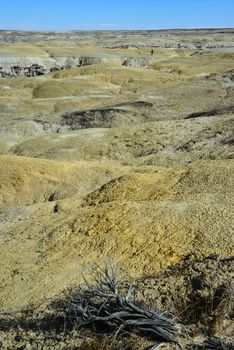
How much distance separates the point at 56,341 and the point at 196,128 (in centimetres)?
1378

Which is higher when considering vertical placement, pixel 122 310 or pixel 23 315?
pixel 122 310

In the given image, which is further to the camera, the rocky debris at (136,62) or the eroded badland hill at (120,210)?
the rocky debris at (136,62)

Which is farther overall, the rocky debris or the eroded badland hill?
the rocky debris

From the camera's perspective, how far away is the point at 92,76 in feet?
124

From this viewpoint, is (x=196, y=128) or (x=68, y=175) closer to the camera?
(x=68, y=175)

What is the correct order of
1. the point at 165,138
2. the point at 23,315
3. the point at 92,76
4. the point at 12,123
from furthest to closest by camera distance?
the point at 92,76 → the point at 12,123 → the point at 165,138 → the point at 23,315

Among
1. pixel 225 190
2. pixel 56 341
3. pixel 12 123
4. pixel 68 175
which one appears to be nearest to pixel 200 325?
pixel 56 341

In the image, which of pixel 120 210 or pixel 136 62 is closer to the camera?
pixel 120 210

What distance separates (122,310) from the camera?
20.0ft

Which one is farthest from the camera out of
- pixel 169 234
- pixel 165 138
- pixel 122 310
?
pixel 165 138

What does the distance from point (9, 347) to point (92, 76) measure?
32.5 m

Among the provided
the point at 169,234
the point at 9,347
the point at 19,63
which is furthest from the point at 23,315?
the point at 19,63

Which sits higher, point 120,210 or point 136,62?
point 120,210

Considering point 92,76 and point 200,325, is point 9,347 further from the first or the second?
point 92,76
